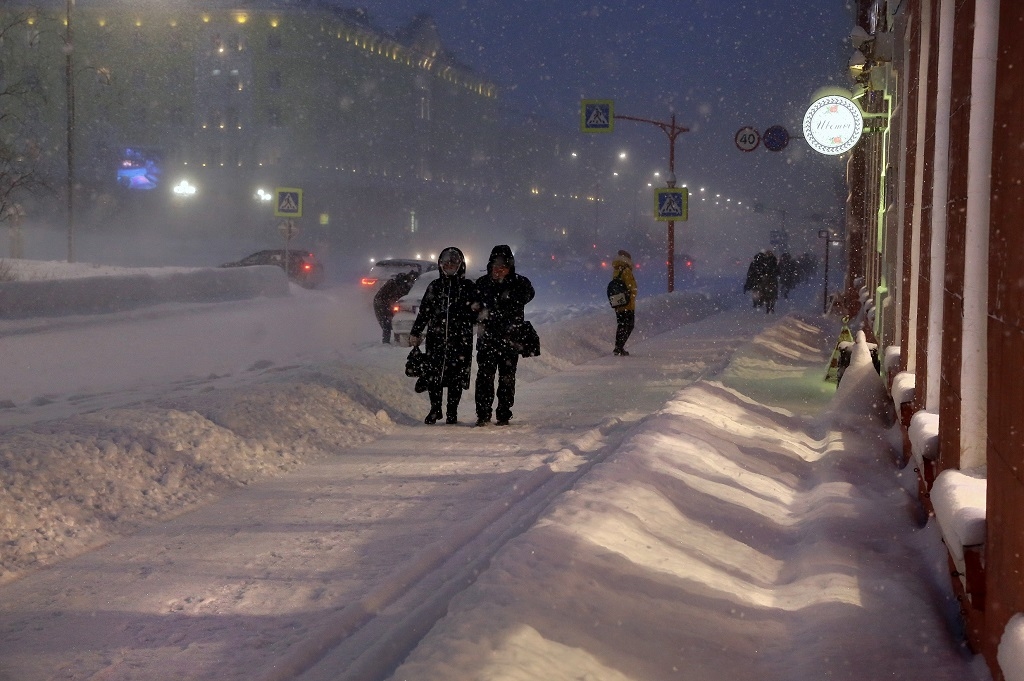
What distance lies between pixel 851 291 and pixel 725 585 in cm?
2075

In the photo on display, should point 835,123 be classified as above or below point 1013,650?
above

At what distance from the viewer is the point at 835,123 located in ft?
47.8

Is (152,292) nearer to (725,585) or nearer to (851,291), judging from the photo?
(851,291)

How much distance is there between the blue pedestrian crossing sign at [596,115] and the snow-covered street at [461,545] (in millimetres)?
19596

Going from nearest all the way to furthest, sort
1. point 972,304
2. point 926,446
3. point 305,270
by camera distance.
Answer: point 972,304
point 926,446
point 305,270

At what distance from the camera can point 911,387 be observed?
7.93 meters

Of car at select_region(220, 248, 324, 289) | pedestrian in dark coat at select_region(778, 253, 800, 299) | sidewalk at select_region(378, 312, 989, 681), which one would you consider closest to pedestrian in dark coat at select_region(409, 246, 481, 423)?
sidewalk at select_region(378, 312, 989, 681)

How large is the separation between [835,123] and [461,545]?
1027 cm

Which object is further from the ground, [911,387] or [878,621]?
[911,387]

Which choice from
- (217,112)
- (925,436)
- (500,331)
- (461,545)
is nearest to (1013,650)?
(925,436)

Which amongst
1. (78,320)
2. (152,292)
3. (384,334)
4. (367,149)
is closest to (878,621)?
(384,334)

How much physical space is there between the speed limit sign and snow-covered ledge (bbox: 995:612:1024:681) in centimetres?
2776

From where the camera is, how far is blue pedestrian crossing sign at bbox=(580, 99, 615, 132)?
100 ft

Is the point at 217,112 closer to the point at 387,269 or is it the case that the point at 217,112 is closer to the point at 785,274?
the point at 785,274
